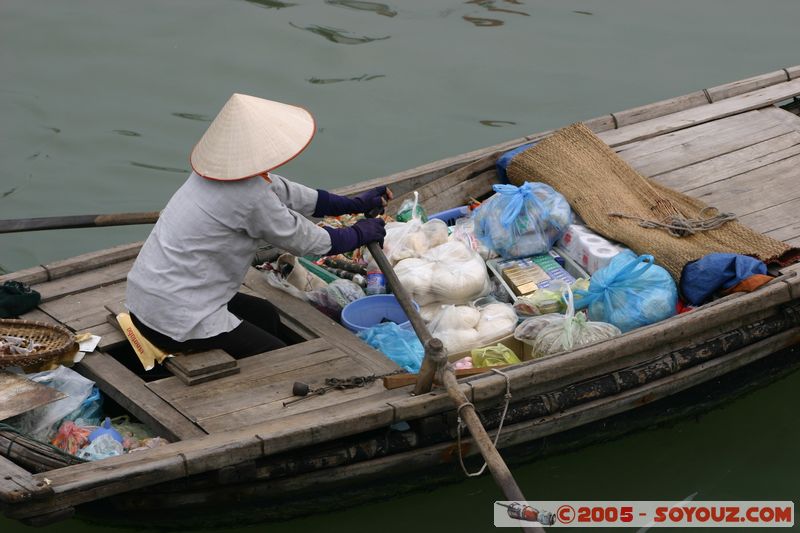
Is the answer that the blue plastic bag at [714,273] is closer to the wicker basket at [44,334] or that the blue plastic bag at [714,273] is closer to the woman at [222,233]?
the woman at [222,233]

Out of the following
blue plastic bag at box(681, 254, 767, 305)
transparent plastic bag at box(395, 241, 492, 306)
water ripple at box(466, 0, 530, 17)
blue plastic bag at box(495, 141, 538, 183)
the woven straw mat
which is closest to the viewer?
blue plastic bag at box(681, 254, 767, 305)

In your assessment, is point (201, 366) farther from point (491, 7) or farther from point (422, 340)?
point (491, 7)

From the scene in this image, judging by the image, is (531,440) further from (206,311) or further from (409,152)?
(409,152)

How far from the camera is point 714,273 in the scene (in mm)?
4691

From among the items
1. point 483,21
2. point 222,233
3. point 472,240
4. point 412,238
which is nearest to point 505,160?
point 472,240

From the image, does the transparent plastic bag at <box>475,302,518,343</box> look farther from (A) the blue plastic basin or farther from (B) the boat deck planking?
(B) the boat deck planking

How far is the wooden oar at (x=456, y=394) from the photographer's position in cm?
358

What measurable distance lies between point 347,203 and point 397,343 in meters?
0.66

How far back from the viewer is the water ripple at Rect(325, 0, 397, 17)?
9.53 m

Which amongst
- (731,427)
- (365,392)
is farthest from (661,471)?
(365,392)

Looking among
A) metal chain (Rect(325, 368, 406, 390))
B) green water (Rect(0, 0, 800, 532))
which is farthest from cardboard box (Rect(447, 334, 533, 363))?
green water (Rect(0, 0, 800, 532))

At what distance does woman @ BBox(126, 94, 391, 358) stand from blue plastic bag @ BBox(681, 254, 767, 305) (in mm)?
1447

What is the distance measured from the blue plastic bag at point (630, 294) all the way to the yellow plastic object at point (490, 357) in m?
0.49

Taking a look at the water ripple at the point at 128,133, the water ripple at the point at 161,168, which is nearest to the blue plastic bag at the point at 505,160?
the water ripple at the point at 161,168
